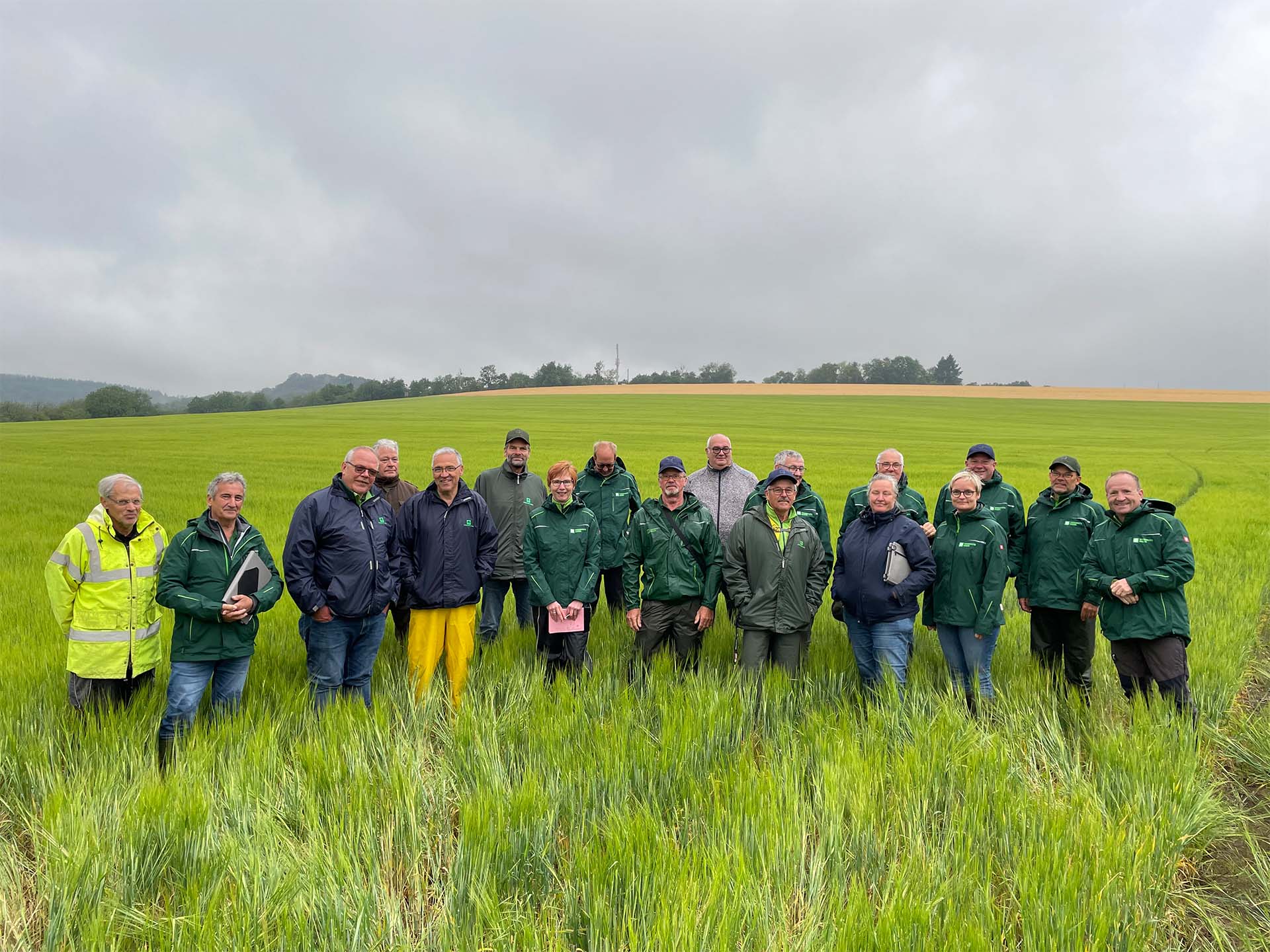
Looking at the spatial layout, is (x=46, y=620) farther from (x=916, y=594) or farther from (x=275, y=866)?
(x=916, y=594)

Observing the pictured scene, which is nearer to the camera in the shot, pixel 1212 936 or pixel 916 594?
pixel 1212 936

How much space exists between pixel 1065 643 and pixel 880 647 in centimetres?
189

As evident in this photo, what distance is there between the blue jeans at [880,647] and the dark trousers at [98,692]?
5.74m

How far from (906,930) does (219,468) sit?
88.6 feet

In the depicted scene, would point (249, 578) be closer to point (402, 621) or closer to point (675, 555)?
point (402, 621)

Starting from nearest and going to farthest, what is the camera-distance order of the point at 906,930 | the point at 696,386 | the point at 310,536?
1. the point at 906,930
2. the point at 310,536
3. the point at 696,386

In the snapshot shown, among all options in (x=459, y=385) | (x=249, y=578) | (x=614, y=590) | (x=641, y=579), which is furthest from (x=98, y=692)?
(x=459, y=385)

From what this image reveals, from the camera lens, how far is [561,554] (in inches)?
246

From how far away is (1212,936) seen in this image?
324 cm

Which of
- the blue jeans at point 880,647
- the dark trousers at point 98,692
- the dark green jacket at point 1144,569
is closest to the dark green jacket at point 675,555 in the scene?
the blue jeans at point 880,647

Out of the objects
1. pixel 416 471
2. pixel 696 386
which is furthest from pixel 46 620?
pixel 696 386

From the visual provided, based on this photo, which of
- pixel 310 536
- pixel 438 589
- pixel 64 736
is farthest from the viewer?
pixel 438 589

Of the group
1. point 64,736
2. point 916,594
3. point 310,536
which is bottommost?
point 64,736

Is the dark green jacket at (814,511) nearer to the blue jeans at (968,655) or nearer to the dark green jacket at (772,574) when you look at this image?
the dark green jacket at (772,574)
